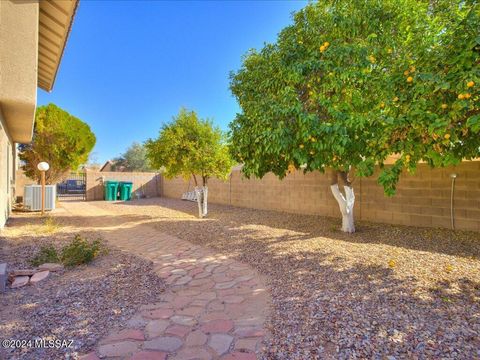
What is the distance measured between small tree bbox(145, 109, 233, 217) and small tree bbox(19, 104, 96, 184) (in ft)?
18.3

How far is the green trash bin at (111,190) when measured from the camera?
18.2m

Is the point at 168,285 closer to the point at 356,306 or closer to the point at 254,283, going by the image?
the point at 254,283

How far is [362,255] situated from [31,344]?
4.79 meters

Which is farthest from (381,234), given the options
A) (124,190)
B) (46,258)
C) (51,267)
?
(124,190)

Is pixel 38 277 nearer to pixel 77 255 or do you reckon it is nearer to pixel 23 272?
pixel 23 272

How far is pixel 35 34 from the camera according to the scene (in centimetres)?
464

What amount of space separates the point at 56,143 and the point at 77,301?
1171cm

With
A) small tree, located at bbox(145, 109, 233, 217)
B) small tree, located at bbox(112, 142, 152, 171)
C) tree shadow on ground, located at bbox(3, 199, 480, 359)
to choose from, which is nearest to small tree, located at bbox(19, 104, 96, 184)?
small tree, located at bbox(145, 109, 233, 217)

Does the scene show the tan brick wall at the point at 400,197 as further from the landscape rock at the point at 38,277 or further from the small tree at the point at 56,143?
the small tree at the point at 56,143

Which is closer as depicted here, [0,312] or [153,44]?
[0,312]

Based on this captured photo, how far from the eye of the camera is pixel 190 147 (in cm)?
910

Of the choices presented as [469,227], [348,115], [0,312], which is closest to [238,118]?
[348,115]

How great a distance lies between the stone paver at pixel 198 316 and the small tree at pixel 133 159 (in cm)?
3451

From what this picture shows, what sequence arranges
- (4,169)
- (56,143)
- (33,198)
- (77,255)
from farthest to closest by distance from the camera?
1. (56,143)
2. (33,198)
3. (4,169)
4. (77,255)
